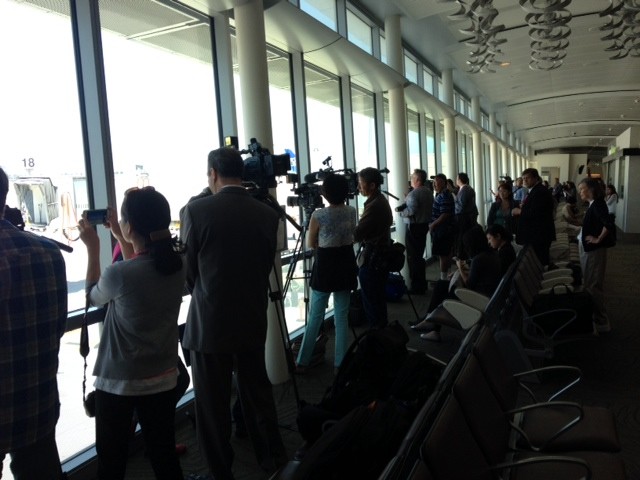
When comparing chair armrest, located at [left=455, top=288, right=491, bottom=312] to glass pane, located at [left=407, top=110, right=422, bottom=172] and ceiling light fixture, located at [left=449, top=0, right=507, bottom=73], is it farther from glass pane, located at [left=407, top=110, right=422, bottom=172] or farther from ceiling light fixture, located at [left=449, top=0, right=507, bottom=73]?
glass pane, located at [left=407, top=110, right=422, bottom=172]

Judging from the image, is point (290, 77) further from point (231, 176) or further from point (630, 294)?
point (630, 294)

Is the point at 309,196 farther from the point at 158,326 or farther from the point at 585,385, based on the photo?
the point at 585,385

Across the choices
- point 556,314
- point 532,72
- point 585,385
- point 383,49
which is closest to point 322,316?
point 556,314

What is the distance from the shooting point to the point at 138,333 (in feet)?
5.88

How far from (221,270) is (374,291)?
7.59 feet

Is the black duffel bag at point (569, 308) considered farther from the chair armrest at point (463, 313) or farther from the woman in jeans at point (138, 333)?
the woman in jeans at point (138, 333)

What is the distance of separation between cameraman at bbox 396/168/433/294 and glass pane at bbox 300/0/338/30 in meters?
2.11

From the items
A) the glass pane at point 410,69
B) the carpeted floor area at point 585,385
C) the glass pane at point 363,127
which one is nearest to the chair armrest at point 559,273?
the carpeted floor area at point 585,385

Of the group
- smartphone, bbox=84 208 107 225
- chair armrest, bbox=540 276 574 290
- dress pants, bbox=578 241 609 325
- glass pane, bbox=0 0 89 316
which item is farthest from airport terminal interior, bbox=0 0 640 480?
smartphone, bbox=84 208 107 225

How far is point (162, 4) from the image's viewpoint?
3701 mm

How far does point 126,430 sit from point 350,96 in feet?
18.3

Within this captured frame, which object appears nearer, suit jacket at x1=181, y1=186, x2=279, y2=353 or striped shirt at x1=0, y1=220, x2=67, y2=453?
striped shirt at x1=0, y1=220, x2=67, y2=453

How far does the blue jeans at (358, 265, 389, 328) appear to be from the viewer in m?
4.19

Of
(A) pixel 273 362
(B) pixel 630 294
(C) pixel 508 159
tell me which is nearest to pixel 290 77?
(A) pixel 273 362
